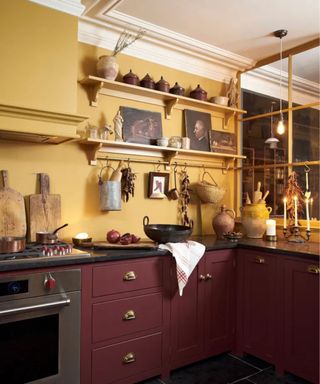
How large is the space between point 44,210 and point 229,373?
65.3 inches

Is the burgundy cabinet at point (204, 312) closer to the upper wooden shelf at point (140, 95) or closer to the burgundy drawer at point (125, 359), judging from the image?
the burgundy drawer at point (125, 359)

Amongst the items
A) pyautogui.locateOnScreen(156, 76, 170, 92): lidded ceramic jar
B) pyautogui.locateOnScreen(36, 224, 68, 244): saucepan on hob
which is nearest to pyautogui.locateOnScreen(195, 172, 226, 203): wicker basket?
pyautogui.locateOnScreen(156, 76, 170, 92): lidded ceramic jar

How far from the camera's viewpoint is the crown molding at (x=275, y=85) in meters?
3.14

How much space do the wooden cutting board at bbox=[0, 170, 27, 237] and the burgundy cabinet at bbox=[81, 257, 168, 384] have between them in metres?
0.62

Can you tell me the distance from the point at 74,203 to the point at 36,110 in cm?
75

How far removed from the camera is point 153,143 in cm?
284

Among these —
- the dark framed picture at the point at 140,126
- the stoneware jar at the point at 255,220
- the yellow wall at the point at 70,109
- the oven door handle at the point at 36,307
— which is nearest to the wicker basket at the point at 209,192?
the yellow wall at the point at 70,109

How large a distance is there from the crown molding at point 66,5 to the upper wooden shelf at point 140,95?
410mm

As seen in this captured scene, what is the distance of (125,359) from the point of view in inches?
82.4

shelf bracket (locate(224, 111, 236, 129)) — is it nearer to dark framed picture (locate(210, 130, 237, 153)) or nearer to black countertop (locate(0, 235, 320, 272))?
dark framed picture (locate(210, 130, 237, 153))

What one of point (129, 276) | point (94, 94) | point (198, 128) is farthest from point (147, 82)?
point (129, 276)

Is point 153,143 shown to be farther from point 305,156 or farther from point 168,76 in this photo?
point 305,156

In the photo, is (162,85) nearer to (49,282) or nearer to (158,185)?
(158,185)

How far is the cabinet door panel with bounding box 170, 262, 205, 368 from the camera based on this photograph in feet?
7.57
